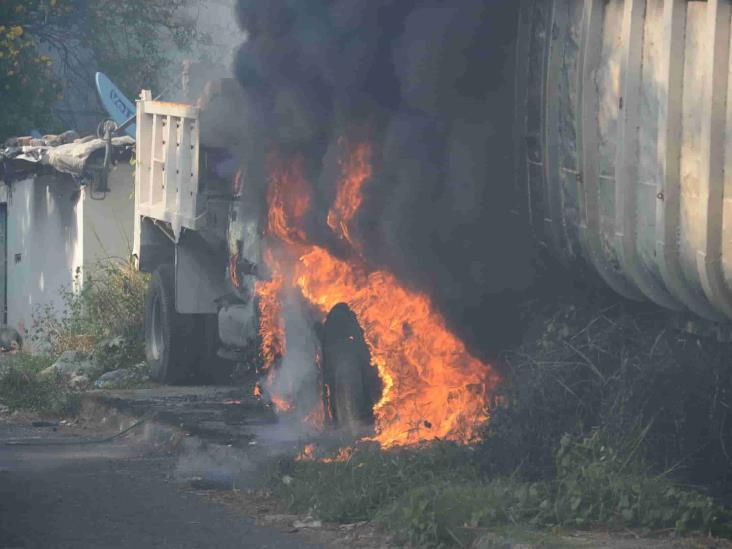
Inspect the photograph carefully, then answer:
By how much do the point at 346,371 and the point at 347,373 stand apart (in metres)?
0.02

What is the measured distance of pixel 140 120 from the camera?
1341 centimetres

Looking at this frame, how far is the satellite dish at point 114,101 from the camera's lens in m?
17.4

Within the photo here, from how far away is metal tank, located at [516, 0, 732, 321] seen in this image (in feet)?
18.5

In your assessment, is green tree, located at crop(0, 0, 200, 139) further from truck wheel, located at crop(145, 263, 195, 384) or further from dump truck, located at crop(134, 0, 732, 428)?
dump truck, located at crop(134, 0, 732, 428)

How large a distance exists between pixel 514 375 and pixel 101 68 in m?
18.6

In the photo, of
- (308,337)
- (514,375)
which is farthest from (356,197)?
(514,375)

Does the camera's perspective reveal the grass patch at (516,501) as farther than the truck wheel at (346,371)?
No

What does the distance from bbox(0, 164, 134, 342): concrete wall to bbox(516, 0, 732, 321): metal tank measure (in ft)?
33.3

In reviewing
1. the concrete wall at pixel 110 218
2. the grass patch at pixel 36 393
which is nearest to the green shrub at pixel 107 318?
the concrete wall at pixel 110 218

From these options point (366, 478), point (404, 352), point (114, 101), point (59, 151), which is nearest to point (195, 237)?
point (404, 352)

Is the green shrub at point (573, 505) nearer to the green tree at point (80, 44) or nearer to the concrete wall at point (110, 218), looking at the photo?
the concrete wall at point (110, 218)

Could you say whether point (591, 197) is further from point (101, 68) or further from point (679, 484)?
point (101, 68)

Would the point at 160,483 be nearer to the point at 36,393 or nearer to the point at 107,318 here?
the point at 36,393

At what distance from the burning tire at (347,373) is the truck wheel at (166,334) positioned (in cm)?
460
